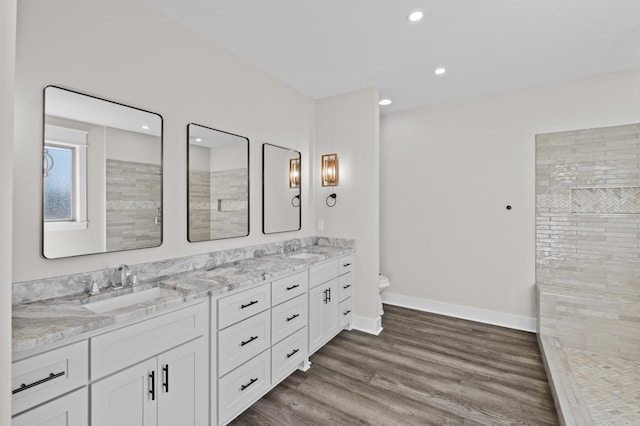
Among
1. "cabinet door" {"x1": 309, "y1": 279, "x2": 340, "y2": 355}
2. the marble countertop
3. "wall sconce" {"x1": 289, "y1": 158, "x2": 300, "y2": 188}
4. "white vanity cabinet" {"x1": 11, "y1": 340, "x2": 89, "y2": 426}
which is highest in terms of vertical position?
"wall sconce" {"x1": 289, "y1": 158, "x2": 300, "y2": 188}

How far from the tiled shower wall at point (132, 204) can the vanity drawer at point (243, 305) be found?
2.24 ft

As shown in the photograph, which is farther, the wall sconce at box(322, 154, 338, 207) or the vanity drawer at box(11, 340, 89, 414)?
the wall sconce at box(322, 154, 338, 207)

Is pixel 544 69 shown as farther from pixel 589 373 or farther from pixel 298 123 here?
pixel 589 373

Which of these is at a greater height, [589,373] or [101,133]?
[101,133]

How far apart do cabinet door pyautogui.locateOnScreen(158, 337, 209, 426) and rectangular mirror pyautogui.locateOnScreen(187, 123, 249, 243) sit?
0.88 m

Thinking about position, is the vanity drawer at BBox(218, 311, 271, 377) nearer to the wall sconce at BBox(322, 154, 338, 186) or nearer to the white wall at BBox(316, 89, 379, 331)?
the white wall at BBox(316, 89, 379, 331)

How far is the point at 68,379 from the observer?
1.15 meters

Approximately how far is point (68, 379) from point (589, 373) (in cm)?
350

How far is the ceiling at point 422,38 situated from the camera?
1969mm

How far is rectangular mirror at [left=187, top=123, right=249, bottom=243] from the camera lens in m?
2.24

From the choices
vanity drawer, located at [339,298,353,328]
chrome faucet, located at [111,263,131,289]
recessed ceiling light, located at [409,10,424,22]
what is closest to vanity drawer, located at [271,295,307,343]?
vanity drawer, located at [339,298,353,328]

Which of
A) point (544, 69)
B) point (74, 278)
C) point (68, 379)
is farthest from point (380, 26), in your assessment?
point (68, 379)

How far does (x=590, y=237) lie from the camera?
2965mm

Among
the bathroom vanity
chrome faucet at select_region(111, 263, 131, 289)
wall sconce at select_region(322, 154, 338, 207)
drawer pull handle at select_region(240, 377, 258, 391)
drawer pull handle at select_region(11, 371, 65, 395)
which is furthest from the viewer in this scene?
wall sconce at select_region(322, 154, 338, 207)
